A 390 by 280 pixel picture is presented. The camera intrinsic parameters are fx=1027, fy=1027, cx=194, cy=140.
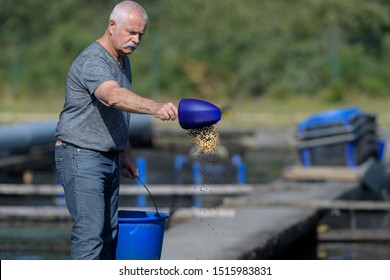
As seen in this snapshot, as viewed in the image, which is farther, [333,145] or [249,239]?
[333,145]

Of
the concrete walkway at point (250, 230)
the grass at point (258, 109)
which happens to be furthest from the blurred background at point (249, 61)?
the concrete walkway at point (250, 230)

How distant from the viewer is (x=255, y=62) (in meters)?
38.9

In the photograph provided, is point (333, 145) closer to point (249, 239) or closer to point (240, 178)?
point (240, 178)

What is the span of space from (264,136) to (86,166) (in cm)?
2110

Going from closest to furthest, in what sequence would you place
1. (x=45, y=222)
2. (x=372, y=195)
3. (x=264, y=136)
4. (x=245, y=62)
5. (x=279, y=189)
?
(x=45, y=222)
(x=279, y=189)
(x=372, y=195)
(x=264, y=136)
(x=245, y=62)

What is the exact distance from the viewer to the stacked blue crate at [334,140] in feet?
56.4

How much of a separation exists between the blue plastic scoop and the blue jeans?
28.7 inches

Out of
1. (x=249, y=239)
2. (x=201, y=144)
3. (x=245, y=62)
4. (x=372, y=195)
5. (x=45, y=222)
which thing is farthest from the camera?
(x=245, y=62)

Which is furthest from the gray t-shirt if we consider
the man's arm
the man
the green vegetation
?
the green vegetation

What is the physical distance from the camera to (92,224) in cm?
608

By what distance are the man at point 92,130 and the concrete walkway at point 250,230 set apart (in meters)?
2.27

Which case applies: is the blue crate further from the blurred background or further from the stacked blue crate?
the blurred background

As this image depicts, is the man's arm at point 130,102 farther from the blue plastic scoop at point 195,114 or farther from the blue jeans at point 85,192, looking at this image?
the blue jeans at point 85,192
